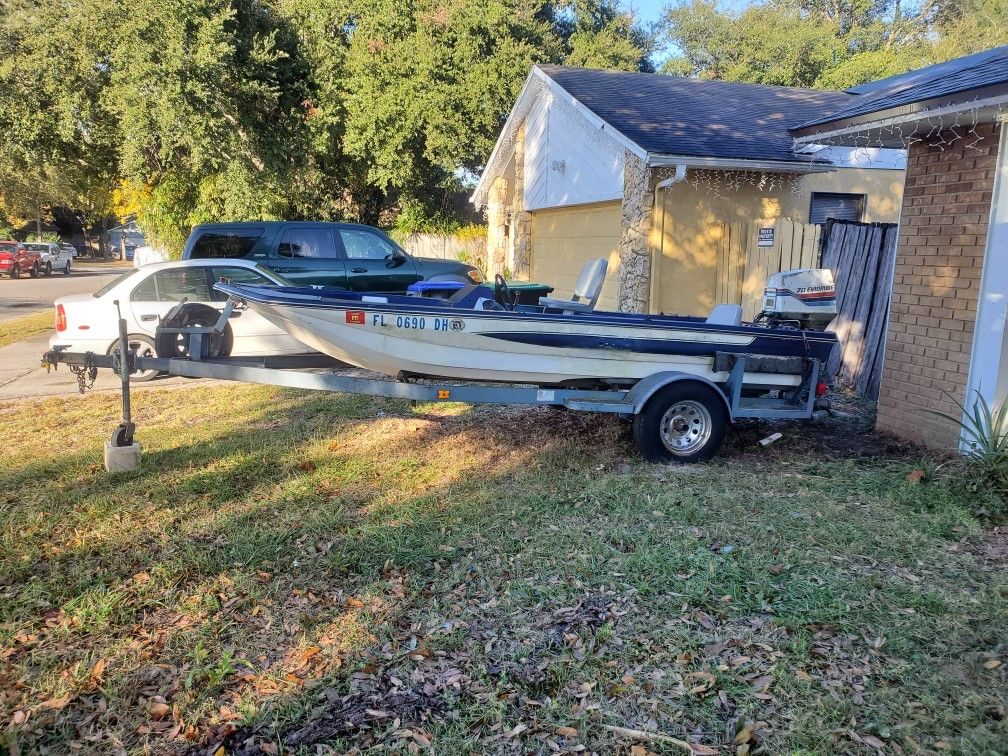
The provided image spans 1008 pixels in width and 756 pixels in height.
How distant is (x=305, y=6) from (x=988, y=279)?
971 inches

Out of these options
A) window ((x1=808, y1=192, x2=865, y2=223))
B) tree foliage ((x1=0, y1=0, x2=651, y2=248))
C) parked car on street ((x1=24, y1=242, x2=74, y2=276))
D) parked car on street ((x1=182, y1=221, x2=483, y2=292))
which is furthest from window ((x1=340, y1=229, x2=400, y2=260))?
parked car on street ((x1=24, y1=242, x2=74, y2=276))

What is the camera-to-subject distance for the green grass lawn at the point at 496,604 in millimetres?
3184

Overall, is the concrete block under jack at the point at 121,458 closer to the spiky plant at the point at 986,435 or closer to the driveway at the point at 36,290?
the spiky plant at the point at 986,435

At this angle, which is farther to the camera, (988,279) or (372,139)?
(372,139)

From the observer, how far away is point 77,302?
374 inches

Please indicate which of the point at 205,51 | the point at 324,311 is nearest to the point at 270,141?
the point at 205,51

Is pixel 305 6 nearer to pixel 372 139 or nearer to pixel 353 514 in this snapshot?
pixel 372 139

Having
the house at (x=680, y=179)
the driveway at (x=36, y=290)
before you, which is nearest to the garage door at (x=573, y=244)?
the house at (x=680, y=179)

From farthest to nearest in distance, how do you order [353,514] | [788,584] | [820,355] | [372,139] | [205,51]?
[372,139] < [205,51] < [820,355] < [353,514] < [788,584]

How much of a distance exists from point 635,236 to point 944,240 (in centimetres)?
602

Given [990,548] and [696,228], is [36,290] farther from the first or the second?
[990,548]

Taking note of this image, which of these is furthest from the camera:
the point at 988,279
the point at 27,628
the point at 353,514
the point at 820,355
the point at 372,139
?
the point at 372,139

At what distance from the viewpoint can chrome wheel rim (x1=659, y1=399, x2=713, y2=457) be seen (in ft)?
21.1

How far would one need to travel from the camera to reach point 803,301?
7.06 meters
